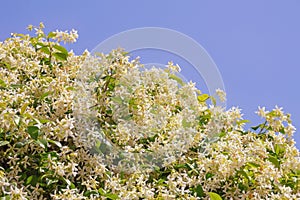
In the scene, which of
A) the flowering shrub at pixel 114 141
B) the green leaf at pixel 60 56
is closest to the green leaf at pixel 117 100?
the flowering shrub at pixel 114 141

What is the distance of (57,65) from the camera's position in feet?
8.34

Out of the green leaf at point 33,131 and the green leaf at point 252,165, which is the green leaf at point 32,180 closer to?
the green leaf at point 33,131

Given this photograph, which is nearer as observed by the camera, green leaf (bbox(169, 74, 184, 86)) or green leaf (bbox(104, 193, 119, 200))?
green leaf (bbox(104, 193, 119, 200))

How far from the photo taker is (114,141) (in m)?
2.23

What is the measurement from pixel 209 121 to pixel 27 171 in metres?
0.96

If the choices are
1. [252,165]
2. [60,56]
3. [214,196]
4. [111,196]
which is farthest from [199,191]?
[60,56]

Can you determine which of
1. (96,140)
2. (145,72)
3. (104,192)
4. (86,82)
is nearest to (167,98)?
(145,72)

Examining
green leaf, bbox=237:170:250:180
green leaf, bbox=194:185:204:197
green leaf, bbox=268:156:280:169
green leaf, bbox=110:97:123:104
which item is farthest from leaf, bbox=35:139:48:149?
green leaf, bbox=268:156:280:169

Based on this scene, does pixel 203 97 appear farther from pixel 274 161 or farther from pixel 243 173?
pixel 243 173

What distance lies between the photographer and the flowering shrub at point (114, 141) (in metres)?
2.00

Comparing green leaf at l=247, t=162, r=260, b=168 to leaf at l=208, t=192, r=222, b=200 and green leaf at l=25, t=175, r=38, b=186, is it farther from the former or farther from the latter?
green leaf at l=25, t=175, r=38, b=186

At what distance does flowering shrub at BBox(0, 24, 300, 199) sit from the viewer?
200 cm

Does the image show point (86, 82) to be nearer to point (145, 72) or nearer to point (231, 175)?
point (145, 72)

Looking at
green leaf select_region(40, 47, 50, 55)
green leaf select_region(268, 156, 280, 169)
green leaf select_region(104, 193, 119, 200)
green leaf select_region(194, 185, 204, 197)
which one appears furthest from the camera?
green leaf select_region(40, 47, 50, 55)
